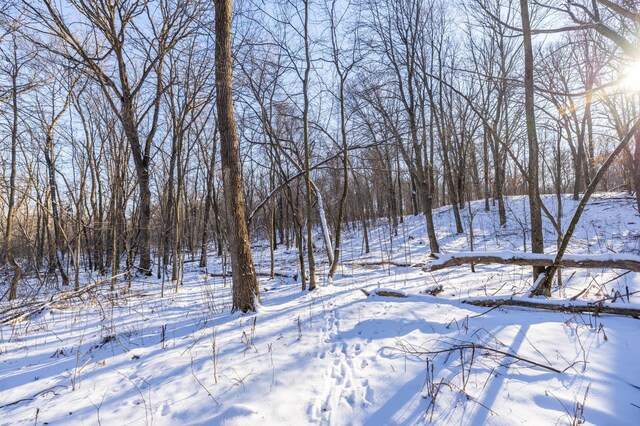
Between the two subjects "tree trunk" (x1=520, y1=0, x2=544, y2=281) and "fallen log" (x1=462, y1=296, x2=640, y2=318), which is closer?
"fallen log" (x1=462, y1=296, x2=640, y2=318)

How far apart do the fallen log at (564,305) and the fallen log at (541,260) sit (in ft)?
1.91

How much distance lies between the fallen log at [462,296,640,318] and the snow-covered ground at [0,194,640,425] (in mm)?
93

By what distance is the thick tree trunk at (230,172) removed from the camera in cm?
479

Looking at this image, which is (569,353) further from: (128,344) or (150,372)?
(128,344)

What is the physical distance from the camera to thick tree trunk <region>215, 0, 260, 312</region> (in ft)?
15.7

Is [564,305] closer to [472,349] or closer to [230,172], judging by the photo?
[472,349]

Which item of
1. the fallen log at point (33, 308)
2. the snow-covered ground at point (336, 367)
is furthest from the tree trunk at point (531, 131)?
the fallen log at point (33, 308)

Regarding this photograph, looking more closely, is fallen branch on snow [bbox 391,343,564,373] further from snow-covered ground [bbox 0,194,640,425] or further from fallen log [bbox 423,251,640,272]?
fallen log [bbox 423,251,640,272]

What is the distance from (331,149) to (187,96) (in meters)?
5.26

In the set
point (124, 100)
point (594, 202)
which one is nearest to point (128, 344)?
point (124, 100)

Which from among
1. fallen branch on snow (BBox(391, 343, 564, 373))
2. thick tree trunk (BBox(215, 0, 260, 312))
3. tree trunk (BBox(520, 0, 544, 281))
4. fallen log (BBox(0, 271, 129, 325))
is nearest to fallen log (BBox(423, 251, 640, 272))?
tree trunk (BBox(520, 0, 544, 281))

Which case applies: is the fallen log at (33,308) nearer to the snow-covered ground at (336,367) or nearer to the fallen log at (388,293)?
the snow-covered ground at (336,367)

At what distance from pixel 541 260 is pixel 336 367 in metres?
3.55

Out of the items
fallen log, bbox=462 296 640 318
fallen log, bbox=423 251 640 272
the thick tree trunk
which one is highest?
the thick tree trunk
